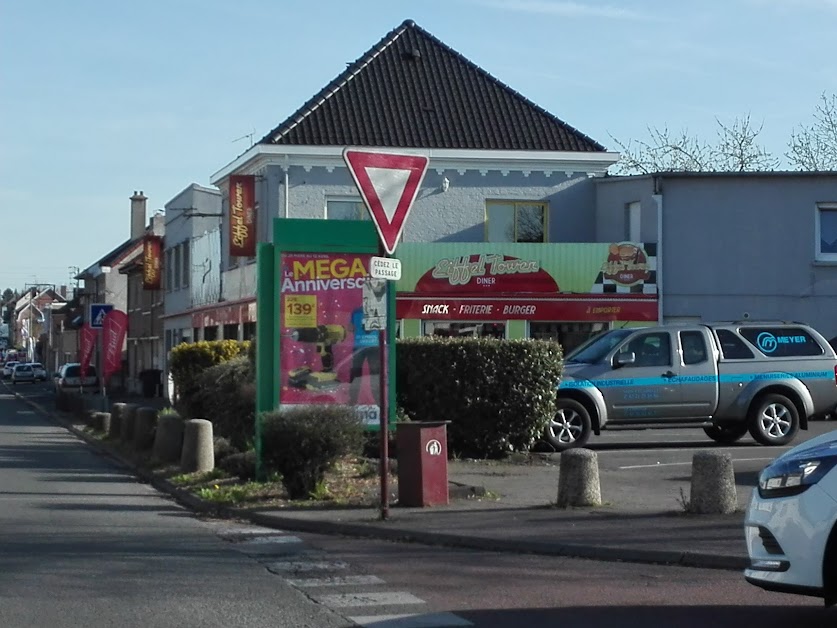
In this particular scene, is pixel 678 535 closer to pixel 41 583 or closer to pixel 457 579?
pixel 457 579

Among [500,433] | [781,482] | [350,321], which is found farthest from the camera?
[500,433]

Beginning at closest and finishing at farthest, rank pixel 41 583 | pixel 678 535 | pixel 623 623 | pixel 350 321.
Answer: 1. pixel 623 623
2. pixel 41 583
3. pixel 678 535
4. pixel 350 321

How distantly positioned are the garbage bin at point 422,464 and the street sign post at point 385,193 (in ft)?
2.95

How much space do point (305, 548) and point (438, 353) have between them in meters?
7.28

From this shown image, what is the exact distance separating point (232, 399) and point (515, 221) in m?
16.1

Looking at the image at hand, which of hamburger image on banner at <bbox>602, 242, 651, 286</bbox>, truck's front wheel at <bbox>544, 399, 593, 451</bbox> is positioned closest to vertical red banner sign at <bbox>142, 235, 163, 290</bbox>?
hamburger image on banner at <bbox>602, 242, 651, 286</bbox>

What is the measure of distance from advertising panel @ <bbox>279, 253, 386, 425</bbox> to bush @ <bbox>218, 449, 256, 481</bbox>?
1.16 meters

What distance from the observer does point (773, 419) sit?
1941 cm

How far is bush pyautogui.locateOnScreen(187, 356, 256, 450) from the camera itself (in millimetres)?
18031

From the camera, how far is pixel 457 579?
372 inches

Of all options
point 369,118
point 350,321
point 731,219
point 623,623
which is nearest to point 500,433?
point 350,321

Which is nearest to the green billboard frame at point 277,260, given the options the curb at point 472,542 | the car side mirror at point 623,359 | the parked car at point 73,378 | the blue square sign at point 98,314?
the curb at point 472,542

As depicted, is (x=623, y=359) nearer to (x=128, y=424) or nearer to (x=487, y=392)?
(x=487, y=392)

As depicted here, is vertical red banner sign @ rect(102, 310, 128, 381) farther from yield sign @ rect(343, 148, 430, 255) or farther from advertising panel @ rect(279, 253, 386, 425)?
yield sign @ rect(343, 148, 430, 255)
